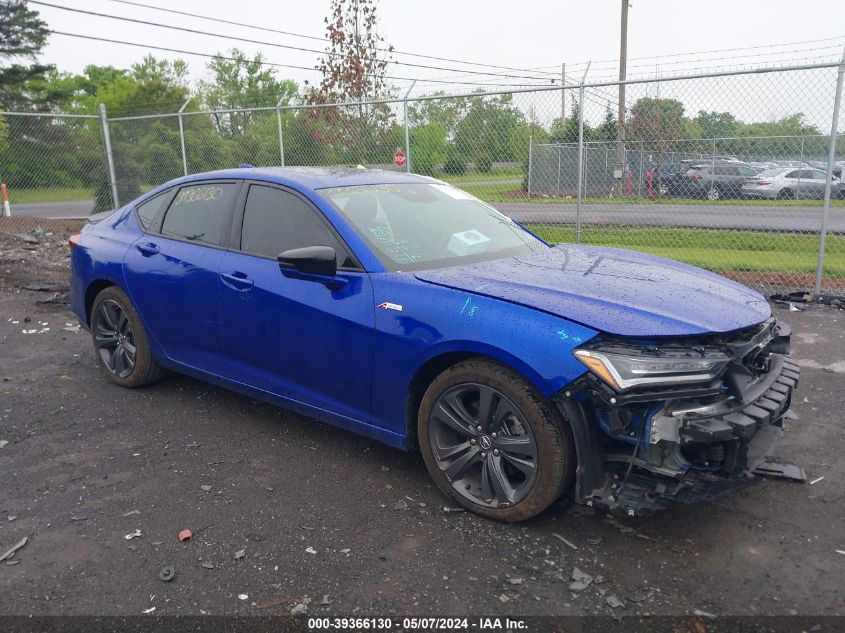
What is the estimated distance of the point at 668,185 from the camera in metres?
8.86

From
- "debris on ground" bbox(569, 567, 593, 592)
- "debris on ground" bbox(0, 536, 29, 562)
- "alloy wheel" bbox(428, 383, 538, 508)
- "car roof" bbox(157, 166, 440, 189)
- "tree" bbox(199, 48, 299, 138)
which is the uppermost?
"tree" bbox(199, 48, 299, 138)

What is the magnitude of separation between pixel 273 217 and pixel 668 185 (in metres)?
6.08

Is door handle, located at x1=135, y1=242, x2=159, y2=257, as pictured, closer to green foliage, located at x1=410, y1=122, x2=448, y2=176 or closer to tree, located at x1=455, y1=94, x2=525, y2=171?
tree, located at x1=455, y1=94, x2=525, y2=171

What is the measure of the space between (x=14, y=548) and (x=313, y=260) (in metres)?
1.88

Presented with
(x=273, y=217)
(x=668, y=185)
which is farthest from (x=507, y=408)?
(x=668, y=185)

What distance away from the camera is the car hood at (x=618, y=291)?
3045 mm

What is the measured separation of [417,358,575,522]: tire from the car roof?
1587 mm

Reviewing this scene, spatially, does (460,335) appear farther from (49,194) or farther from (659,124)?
(49,194)

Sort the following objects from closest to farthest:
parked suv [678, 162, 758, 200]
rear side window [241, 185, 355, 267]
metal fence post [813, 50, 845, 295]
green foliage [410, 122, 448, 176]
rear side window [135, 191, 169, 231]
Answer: rear side window [241, 185, 355, 267] → rear side window [135, 191, 169, 231] → metal fence post [813, 50, 845, 295] → parked suv [678, 162, 758, 200] → green foliage [410, 122, 448, 176]

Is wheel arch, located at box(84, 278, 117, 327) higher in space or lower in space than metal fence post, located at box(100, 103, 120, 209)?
lower

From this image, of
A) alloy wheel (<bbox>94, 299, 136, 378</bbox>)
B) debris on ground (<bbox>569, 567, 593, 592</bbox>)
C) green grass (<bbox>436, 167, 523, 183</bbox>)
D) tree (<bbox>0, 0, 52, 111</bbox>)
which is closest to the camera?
debris on ground (<bbox>569, 567, 593, 592</bbox>)

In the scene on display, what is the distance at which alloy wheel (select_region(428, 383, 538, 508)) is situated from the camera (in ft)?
10.5

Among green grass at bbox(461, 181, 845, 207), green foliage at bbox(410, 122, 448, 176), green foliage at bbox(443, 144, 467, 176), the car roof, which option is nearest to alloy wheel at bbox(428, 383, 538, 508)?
the car roof

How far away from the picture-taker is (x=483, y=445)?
334 centimetres
